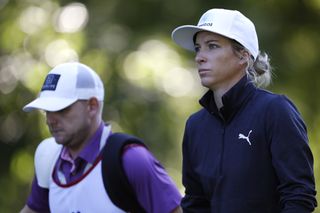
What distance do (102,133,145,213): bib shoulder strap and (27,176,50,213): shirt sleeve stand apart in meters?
0.72

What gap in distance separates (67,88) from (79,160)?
0.48 meters

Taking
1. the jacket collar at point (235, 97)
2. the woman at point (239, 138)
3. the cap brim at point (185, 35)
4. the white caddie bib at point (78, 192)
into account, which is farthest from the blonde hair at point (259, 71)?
the white caddie bib at point (78, 192)

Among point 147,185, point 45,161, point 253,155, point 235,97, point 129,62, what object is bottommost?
point 129,62

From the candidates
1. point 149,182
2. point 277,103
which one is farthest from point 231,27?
point 149,182

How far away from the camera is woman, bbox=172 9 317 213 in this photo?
4535 mm

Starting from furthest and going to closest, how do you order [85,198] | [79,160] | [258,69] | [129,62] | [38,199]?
[129,62] < [38,199] < [79,160] < [85,198] < [258,69]

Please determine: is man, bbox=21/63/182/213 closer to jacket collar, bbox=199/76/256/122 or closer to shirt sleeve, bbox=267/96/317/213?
jacket collar, bbox=199/76/256/122

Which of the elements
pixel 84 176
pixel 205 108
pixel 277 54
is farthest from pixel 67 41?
pixel 205 108

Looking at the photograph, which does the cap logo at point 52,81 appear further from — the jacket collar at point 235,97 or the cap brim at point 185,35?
the jacket collar at point 235,97

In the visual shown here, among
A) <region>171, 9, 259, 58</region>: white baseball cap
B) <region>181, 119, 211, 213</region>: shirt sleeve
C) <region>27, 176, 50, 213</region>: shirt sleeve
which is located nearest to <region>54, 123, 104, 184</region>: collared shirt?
<region>27, 176, 50, 213</region>: shirt sleeve

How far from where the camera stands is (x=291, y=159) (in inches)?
178

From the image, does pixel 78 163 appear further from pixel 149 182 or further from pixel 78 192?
pixel 149 182

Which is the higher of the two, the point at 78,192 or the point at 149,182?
the point at 149,182

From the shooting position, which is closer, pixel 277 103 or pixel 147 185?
pixel 277 103
